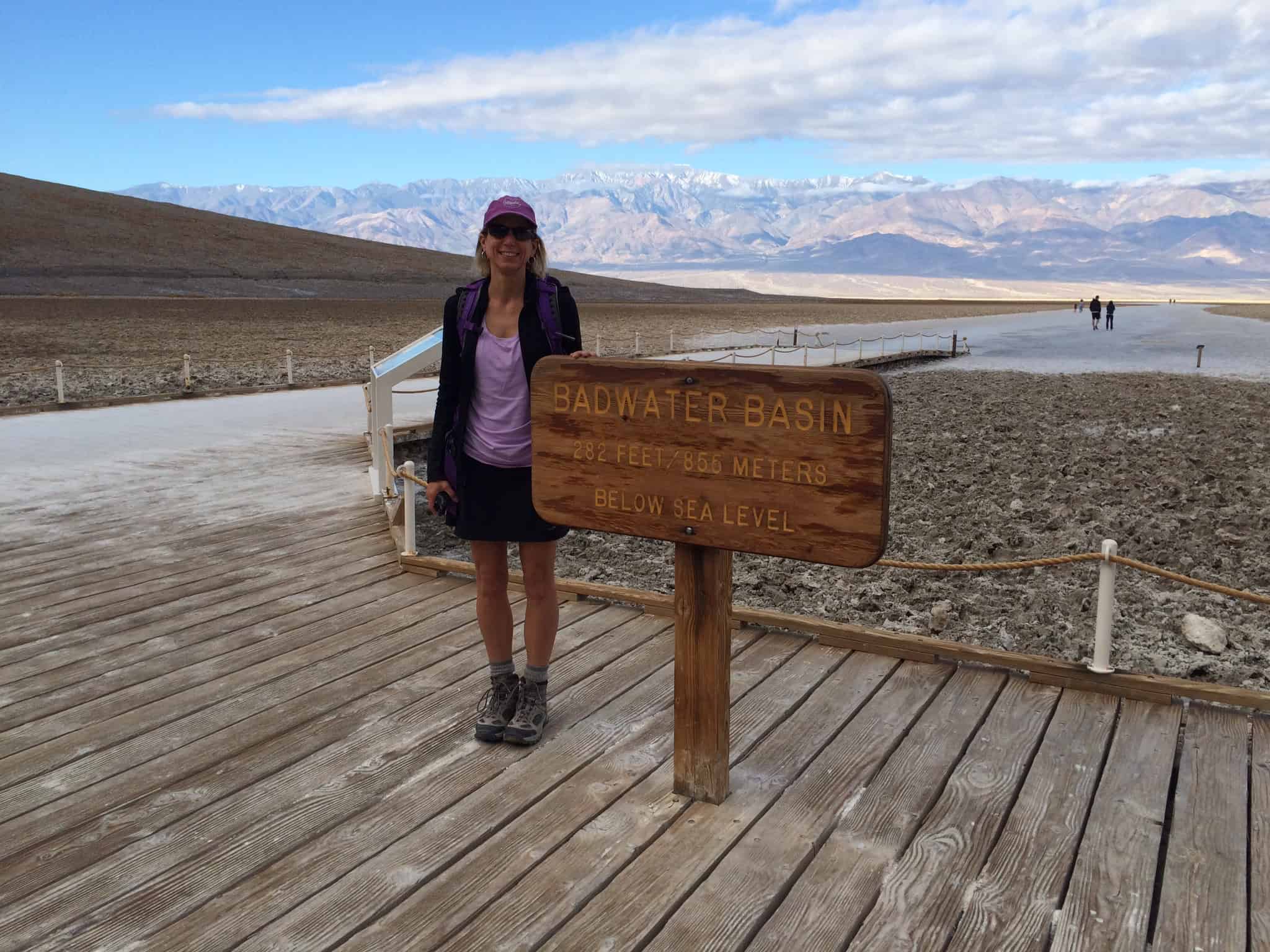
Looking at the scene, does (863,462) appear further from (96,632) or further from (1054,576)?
(1054,576)

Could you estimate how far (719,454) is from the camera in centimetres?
285

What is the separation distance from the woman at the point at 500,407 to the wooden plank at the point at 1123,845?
1687 mm

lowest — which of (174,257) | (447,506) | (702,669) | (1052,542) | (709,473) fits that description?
(1052,542)

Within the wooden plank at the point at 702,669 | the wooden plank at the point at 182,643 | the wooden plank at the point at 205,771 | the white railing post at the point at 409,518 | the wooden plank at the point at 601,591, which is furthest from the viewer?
the white railing post at the point at 409,518

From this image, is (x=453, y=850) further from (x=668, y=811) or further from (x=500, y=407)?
(x=500, y=407)

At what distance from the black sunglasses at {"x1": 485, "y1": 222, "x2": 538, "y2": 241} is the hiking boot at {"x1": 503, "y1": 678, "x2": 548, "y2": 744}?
1466 millimetres

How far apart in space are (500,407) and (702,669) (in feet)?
3.38

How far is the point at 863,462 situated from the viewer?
8.71 ft

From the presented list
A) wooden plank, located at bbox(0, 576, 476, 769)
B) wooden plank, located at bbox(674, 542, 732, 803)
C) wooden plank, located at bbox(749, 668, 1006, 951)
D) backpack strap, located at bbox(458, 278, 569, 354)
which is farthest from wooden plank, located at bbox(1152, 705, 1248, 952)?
wooden plank, located at bbox(0, 576, 476, 769)

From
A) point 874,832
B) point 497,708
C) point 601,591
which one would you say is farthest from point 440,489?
point 601,591

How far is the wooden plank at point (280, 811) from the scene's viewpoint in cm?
266

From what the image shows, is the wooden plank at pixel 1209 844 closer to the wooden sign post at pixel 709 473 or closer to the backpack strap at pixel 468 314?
the wooden sign post at pixel 709 473

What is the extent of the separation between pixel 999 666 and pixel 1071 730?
579mm

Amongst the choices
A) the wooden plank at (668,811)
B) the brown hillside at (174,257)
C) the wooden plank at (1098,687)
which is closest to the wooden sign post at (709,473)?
the wooden plank at (668,811)
